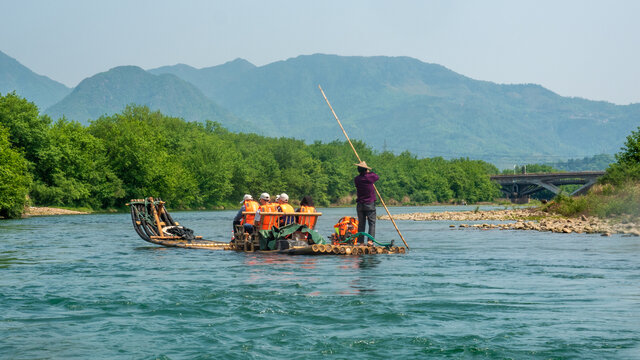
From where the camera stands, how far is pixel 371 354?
10742 millimetres

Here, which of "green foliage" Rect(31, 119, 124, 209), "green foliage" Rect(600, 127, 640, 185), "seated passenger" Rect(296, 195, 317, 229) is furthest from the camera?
"green foliage" Rect(31, 119, 124, 209)

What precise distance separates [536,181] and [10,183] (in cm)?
11729

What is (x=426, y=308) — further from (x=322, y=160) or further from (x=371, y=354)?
(x=322, y=160)

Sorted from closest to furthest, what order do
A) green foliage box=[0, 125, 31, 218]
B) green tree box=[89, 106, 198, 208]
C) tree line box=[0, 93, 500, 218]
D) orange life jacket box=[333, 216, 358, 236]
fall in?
orange life jacket box=[333, 216, 358, 236] → green foliage box=[0, 125, 31, 218] → tree line box=[0, 93, 500, 218] → green tree box=[89, 106, 198, 208]

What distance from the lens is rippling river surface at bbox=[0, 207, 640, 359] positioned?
36.4 feet

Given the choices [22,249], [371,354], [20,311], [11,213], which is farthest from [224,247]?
[11,213]

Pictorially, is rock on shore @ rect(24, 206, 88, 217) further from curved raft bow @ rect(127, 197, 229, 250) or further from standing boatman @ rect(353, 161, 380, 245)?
standing boatman @ rect(353, 161, 380, 245)

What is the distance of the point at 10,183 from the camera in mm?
58844

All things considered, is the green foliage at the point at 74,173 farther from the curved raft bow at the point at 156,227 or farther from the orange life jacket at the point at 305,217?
the orange life jacket at the point at 305,217

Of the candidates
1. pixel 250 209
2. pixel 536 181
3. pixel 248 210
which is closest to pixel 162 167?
pixel 248 210

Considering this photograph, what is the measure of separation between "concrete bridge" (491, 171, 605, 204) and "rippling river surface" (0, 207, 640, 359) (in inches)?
4610

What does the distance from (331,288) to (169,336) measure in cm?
597

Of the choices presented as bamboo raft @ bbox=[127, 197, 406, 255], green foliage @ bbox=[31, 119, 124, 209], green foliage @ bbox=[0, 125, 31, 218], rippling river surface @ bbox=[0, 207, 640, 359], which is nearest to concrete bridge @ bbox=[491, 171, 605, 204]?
green foliage @ bbox=[31, 119, 124, 209]

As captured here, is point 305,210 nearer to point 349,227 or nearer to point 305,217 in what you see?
point 305,217
